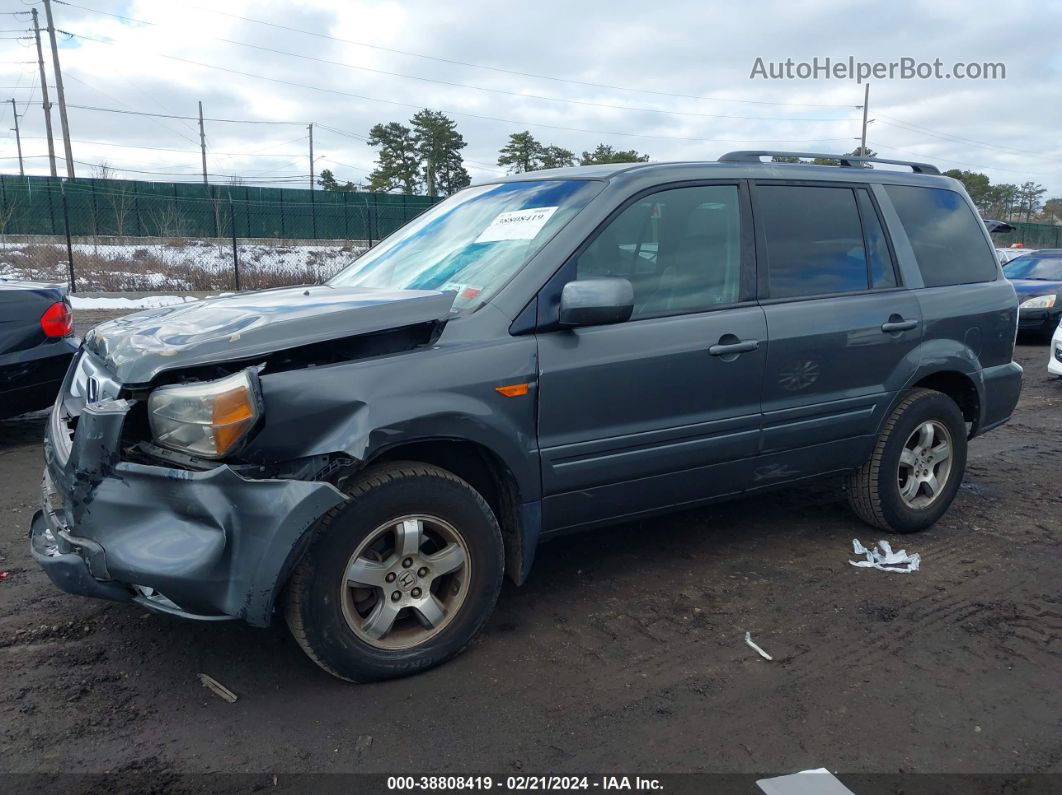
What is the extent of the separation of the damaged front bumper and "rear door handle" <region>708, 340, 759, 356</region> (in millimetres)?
1751

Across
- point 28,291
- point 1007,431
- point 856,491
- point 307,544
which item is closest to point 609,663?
point 307,544

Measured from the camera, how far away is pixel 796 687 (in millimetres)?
3080

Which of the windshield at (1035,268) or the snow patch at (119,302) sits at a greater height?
the windshield at (1035,268)

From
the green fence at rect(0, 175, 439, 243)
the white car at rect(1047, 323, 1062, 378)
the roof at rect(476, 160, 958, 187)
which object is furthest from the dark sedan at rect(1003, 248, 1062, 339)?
the green fence at rect(0, 175, 439, 243)

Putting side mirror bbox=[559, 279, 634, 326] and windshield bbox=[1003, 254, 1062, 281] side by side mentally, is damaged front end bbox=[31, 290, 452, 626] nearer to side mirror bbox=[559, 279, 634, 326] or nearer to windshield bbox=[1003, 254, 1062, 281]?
side mirror bbox=[559, 279, 634, 326]

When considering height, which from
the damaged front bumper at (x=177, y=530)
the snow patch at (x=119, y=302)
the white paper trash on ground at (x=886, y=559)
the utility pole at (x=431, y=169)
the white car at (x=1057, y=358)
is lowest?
the snow patch at (x=119, y=302)

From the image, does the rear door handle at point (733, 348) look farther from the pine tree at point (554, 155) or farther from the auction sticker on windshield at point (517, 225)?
the pine tree at point (554, 155)

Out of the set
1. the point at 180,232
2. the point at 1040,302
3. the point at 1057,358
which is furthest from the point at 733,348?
the point at 180,232

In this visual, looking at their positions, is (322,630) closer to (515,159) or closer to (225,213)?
(225,213)

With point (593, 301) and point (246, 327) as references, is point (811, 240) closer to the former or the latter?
point (593, 301)

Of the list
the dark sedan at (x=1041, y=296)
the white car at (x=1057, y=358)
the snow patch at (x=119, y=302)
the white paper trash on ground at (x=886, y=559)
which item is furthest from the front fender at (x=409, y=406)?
the snow patch at (x=119, y=302)

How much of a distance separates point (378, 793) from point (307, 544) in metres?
0.78

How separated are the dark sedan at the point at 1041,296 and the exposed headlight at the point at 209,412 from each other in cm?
1259

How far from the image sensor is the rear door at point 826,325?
394cm
